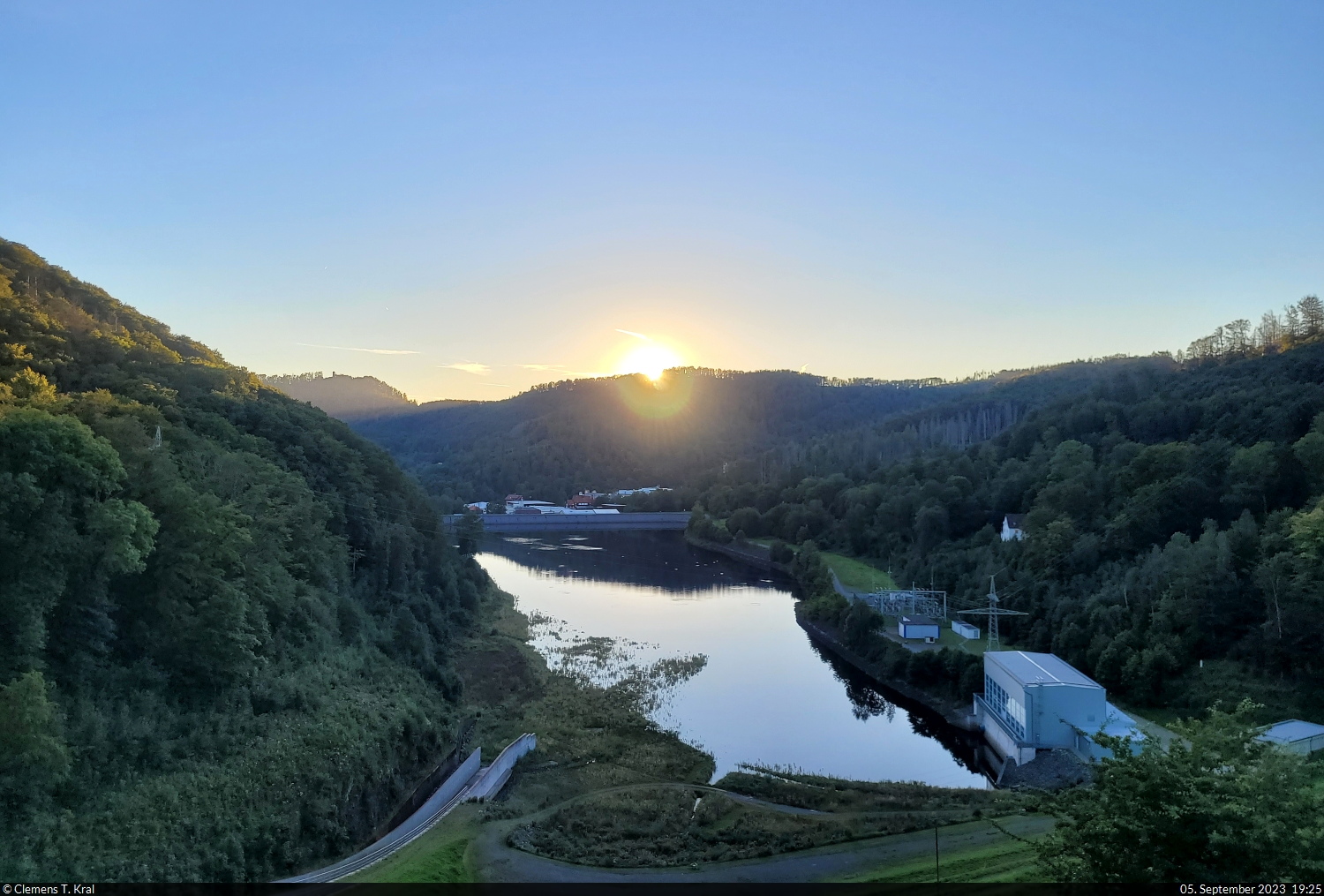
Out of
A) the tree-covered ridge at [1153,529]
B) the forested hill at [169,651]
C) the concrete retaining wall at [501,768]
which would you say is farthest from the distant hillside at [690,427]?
the concrete retaining wall at [501,768]

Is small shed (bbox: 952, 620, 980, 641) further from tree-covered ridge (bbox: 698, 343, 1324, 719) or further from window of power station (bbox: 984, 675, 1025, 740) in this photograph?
window of power station (bbox: 984, 675, 1025, 740)

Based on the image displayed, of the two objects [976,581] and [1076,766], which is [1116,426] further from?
[1076,766]

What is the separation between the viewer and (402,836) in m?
16.5

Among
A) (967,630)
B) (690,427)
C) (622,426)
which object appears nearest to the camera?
(967,630)

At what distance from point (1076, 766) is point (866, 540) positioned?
122 feet

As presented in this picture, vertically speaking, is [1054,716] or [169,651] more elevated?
[169,651]

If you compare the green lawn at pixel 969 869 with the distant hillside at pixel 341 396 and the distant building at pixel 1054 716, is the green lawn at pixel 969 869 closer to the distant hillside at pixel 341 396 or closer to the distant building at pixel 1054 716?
the distant building at pixel 1054 716

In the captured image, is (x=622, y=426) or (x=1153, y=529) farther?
(x=622, y=426)

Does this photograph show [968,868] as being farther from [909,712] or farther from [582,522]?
[582,522]

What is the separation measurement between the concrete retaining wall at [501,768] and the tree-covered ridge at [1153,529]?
17635 millimetres

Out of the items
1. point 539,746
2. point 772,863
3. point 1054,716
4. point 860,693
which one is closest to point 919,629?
point 860,693

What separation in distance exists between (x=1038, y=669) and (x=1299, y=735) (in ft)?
20.0

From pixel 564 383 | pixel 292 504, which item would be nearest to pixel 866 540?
pixel 292 504

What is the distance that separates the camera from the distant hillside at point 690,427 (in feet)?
318
